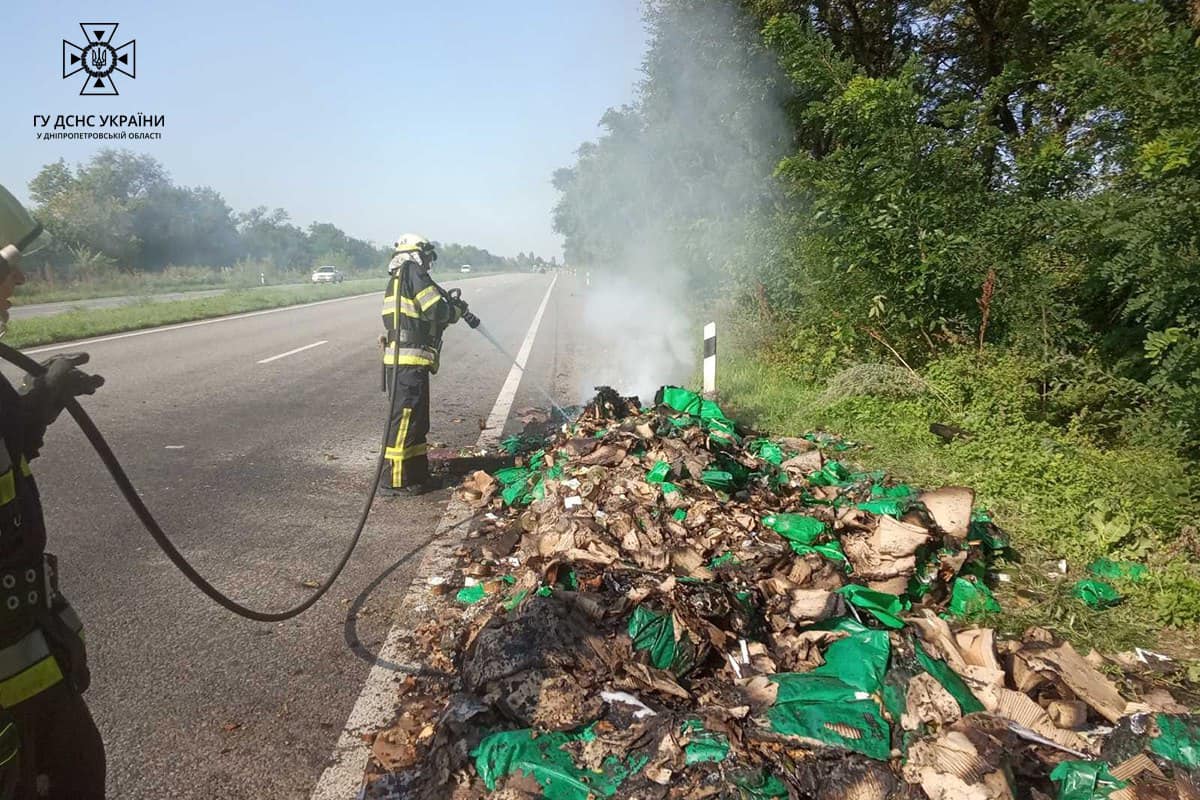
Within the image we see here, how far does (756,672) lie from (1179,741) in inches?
51.2

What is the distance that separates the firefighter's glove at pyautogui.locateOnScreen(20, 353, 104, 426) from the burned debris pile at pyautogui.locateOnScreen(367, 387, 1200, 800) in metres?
1.51

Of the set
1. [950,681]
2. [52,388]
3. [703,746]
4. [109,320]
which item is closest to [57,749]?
[52,388]

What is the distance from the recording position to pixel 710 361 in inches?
279

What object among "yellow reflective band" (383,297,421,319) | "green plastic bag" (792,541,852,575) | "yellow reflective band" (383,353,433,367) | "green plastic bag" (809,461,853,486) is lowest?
"green plastic bag" (792,541,852,575)

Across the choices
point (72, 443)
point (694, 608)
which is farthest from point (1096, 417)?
point (72, 443)

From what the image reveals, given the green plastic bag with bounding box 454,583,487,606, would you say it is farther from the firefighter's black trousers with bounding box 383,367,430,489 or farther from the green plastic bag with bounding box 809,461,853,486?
the green plastic bag with bounding box 809,461,853,486

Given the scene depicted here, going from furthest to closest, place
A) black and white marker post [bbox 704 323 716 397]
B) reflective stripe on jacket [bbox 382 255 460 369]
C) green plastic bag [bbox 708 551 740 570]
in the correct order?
1. black and white marker post [bbox 704 323 716 397]
2. reflective stripe on jacket [bbox 382 255 460 369]
3. green plastic bag [bbox 708 551 740 570]

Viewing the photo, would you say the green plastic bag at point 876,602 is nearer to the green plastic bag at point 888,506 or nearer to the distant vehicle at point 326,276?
the green plastic bag at point 888,506

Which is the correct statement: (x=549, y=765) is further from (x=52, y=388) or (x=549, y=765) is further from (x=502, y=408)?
(x=502, y=408)

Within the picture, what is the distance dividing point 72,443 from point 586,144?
33.1 m

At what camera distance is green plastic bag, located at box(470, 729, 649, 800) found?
207cm

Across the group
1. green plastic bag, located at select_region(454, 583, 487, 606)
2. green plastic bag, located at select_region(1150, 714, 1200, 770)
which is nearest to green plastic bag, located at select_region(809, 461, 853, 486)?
green plastic bag, located at select_region(454, 583, 487, 606)

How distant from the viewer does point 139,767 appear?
2.31 meters

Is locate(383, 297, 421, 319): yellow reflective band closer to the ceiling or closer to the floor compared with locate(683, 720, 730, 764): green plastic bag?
closer to the ceiling
